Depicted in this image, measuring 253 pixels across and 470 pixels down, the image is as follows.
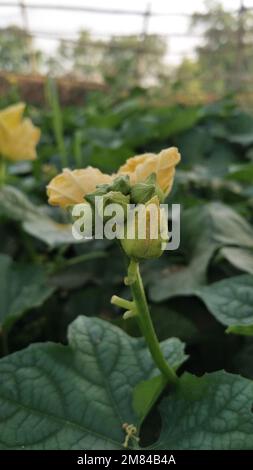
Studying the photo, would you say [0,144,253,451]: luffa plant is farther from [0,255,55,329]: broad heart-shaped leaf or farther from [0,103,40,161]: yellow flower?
[0,103,40,161]: yellow flower

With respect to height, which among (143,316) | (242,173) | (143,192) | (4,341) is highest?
(143,192)

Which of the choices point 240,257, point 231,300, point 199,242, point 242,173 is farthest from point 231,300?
point 242,173

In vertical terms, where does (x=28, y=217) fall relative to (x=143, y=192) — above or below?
below

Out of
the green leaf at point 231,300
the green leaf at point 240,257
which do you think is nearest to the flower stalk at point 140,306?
the green leaf at point 231,300

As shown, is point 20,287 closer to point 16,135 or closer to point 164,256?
point 164,256

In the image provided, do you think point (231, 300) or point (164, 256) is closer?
point (231, 300)

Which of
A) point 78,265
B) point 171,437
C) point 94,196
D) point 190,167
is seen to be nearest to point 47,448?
point 171,437

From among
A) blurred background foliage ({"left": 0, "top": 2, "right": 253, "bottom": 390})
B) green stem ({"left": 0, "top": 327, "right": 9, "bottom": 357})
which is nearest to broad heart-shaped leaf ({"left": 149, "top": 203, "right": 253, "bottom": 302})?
blurred background foliage ({"left": 0, "top": 2, "right": 253, "bottom": 390})
